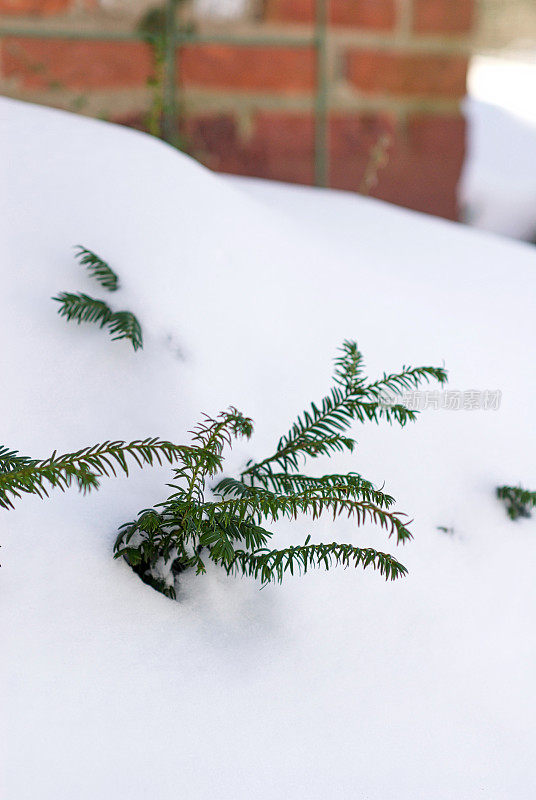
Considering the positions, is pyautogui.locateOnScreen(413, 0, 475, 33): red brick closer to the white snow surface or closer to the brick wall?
the brick wall

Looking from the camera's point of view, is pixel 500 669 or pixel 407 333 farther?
pixel 407 333

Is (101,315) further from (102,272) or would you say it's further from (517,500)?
(517,500)

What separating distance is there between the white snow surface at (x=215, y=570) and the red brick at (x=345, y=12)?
1296mm

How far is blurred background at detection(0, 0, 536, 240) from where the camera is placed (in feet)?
7.85

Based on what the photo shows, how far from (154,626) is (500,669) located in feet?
1.47

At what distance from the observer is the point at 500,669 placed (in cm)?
102

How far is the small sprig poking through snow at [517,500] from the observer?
3.92ft

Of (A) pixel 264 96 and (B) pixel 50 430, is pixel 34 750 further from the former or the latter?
(A) pixel 264 96

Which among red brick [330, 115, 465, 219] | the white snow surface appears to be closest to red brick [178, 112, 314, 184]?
red brick [330, 115, 465, 219]

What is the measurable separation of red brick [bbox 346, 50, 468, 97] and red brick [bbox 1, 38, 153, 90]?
75 centimetres

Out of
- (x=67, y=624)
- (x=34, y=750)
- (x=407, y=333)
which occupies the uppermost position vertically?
(x=407, y=333)

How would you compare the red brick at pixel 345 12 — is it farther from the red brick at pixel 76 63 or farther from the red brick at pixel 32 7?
the red brick at pixel 32 7

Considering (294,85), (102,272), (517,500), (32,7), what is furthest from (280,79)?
(517,500)

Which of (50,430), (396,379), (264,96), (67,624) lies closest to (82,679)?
(67,624)
